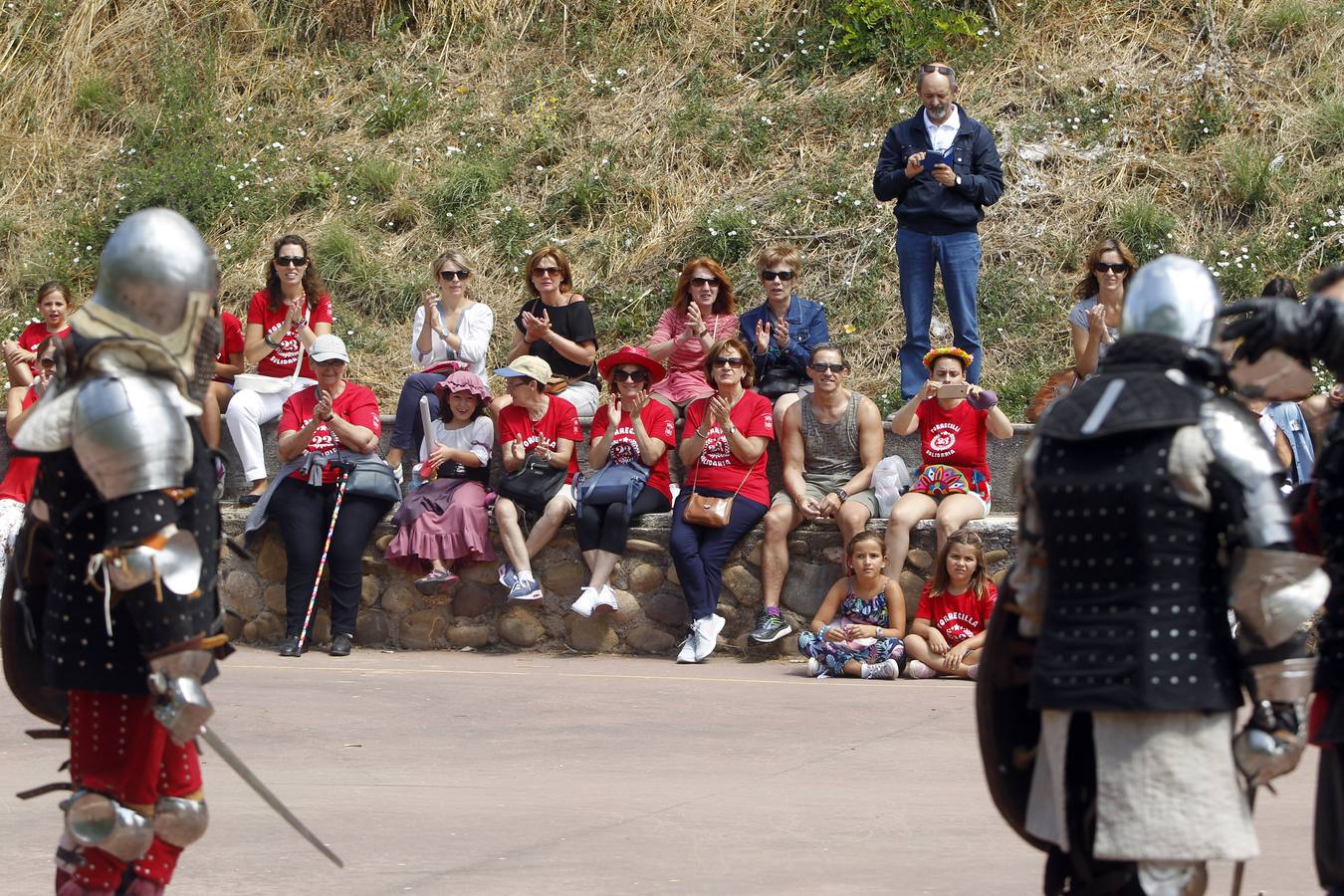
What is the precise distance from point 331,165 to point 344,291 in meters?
1.49

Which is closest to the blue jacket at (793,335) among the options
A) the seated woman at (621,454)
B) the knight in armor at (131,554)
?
the seated woman at (621,454)

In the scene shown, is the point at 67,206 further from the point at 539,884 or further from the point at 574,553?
the point at 539,884

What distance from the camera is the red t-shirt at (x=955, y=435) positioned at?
8672 millimetres

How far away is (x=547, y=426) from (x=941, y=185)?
8.17ft

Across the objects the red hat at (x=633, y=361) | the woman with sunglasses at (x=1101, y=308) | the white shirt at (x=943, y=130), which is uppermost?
the white shirt at (x=943, y=130)

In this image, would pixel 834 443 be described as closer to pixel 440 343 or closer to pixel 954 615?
pixel 954 615

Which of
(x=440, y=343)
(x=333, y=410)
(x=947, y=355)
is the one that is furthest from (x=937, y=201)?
(x=333, y=410)

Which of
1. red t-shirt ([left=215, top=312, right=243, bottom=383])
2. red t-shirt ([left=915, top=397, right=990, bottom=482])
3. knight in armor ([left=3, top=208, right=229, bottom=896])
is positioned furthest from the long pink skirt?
knight in armor ([left=3, top=208, right=229, bottom=896])

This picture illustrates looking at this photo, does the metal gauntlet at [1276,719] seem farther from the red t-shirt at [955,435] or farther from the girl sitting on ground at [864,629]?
the red t-shirt at [955,435]

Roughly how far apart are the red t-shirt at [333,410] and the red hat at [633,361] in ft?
4.11

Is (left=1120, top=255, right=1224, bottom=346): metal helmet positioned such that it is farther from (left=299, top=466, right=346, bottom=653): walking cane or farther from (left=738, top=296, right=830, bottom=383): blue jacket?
Answer: (left=299, top=466, right=346, bottom=653): walking cane

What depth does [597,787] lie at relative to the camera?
247 inches

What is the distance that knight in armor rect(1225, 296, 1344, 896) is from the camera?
12.4ft

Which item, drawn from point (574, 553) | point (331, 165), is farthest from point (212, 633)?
point (331, 165)
